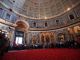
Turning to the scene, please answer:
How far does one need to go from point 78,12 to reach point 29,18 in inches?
428

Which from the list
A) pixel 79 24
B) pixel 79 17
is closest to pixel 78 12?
pixel 79 17

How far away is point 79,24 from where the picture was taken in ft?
42.4

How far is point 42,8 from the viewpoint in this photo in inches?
725

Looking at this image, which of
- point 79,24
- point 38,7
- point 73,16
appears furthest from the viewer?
point 38,7

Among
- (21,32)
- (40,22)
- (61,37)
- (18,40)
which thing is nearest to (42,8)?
(40,22)

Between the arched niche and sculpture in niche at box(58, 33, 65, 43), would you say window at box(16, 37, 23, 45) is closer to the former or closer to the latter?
the arched niche

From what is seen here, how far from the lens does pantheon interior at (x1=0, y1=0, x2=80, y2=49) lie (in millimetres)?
13250

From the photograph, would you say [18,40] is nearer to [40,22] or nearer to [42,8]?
[40,22]

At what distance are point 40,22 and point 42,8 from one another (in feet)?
12.0

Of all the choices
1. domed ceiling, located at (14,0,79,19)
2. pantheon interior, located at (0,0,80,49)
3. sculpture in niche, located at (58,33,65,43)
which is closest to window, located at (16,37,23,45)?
pantheon interior, located at (0,0,80,49)

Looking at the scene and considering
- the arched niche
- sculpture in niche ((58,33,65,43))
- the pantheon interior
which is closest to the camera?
the pantheon interior

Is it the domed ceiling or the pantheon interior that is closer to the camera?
the pantheon interior

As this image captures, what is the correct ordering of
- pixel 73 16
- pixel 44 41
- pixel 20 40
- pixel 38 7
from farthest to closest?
pixel 38 7 → pixel 44 41 → pixel 20 40 → pixel 73 16

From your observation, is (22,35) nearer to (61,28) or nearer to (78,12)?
(61,28)
